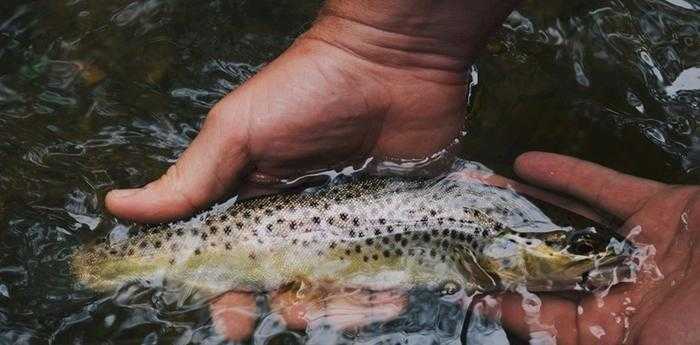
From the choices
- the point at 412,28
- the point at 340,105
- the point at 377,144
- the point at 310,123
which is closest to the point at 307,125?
Answer: the point at 310,123

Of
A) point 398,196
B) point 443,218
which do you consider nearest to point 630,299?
point 443,218

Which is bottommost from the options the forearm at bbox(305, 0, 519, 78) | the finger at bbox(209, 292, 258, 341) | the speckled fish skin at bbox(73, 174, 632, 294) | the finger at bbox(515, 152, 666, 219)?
the finger at bbox(209, 292, 258, 341)

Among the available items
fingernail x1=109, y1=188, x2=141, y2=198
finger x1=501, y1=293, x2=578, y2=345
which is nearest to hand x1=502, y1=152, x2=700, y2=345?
finger x1=501, y1=293, x2=578, y2=345

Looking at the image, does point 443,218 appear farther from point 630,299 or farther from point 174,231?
point 174,231

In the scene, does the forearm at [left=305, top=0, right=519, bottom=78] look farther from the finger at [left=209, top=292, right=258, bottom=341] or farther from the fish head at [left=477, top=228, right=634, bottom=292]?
the finger at [left=209, top=292, right=258, bottom=341]

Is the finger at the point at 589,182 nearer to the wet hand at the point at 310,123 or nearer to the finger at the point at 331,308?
the wet hand at the point at 310,123

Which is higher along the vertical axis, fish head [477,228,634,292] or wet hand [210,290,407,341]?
fish head [477,228,634,292]

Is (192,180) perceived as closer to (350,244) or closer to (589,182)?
(350,244)
